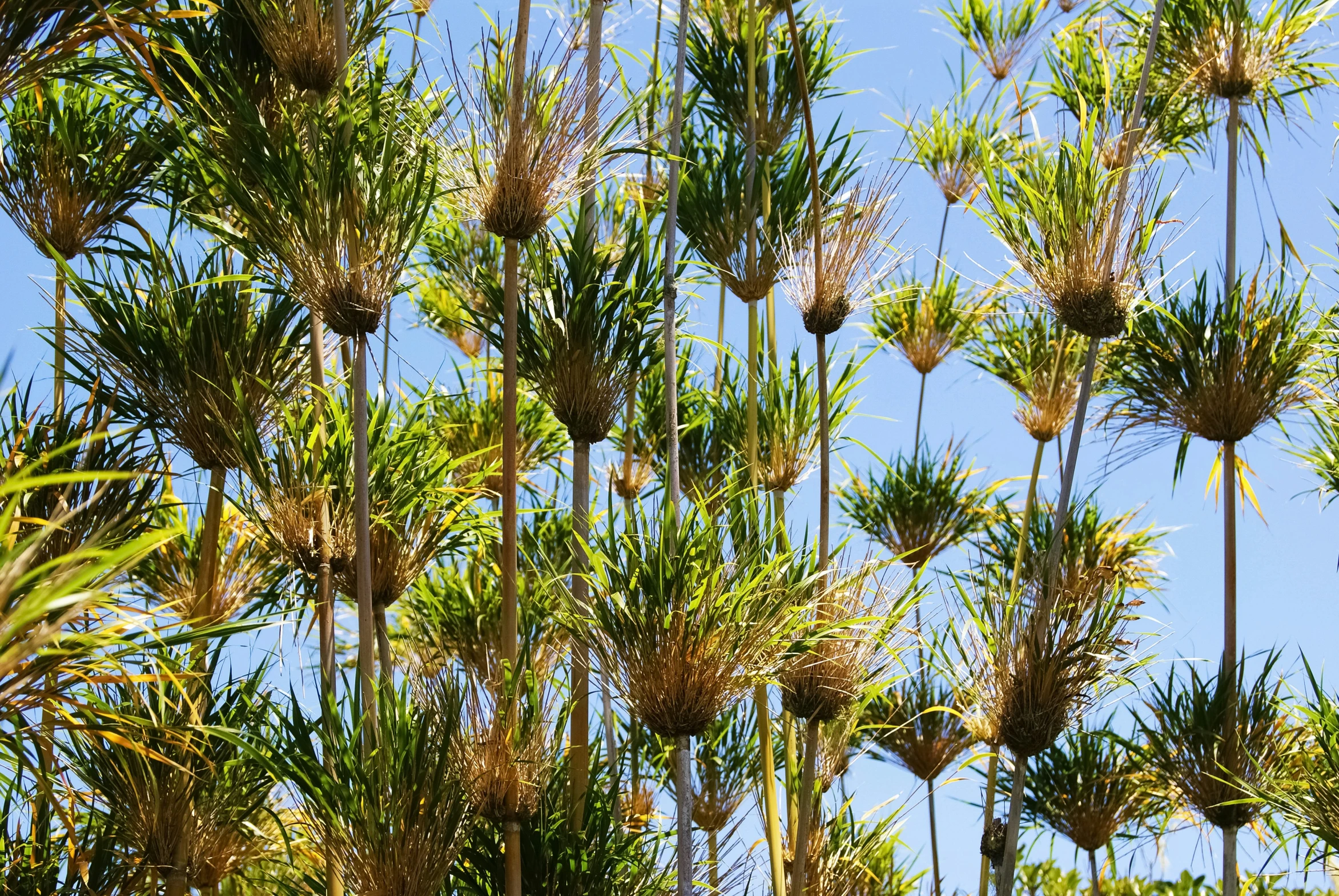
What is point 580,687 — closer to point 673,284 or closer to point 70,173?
point 673,284

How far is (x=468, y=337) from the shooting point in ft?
22.1

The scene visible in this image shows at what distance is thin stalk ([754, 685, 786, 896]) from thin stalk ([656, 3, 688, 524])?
709 mm

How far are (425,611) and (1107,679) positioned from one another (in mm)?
2197

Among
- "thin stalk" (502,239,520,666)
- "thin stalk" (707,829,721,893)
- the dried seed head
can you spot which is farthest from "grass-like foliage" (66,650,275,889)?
the dried seed head

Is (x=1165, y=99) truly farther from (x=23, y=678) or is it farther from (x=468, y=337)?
(x=23, y=678)

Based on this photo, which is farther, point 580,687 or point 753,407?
point 753,407

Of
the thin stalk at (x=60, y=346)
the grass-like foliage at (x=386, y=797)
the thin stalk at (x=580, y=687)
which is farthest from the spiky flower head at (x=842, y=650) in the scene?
the thin stalk at (x=60, y=346)

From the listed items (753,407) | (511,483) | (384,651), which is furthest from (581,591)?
(753,407)

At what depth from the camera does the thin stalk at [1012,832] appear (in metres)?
3.33

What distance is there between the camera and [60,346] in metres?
3.79

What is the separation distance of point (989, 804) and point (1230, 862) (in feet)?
2.30

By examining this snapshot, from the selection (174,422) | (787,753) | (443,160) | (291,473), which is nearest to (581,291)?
(443,160)

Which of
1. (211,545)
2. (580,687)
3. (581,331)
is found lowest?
(580,687)

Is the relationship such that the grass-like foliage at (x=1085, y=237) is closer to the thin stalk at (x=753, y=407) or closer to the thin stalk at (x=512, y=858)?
the thin stalk at (x=753, y=407)
